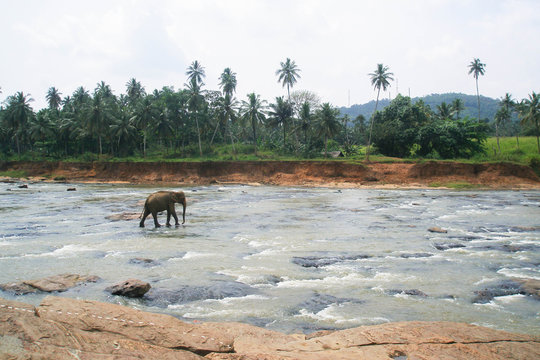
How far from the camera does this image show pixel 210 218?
2128cm

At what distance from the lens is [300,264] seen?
11.5m

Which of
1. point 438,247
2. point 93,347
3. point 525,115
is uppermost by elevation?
point 525,115

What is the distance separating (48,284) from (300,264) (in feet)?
20.1

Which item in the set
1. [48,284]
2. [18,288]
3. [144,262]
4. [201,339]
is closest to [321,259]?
[144,262]

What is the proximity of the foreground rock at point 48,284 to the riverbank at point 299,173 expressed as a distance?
40.2 m

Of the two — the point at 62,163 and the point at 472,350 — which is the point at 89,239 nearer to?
the point at 472,350

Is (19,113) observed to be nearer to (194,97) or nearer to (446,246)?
(194,97)

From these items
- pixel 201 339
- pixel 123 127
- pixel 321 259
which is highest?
pixel 123 127

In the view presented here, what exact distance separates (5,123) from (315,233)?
75888 millimetres

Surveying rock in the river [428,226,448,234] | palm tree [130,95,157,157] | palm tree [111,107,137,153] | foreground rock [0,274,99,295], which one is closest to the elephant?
foreground rock [0,274,99,295]

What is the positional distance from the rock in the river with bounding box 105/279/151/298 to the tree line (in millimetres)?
51301

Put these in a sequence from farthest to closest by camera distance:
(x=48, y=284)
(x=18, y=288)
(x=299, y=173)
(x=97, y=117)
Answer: (x=97, y=117), (x=299, y=173), (x=48, y=284), (x=18, y=288)

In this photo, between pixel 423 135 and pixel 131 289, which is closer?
pixel 131 289

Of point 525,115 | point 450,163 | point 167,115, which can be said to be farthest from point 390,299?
point 167,115
